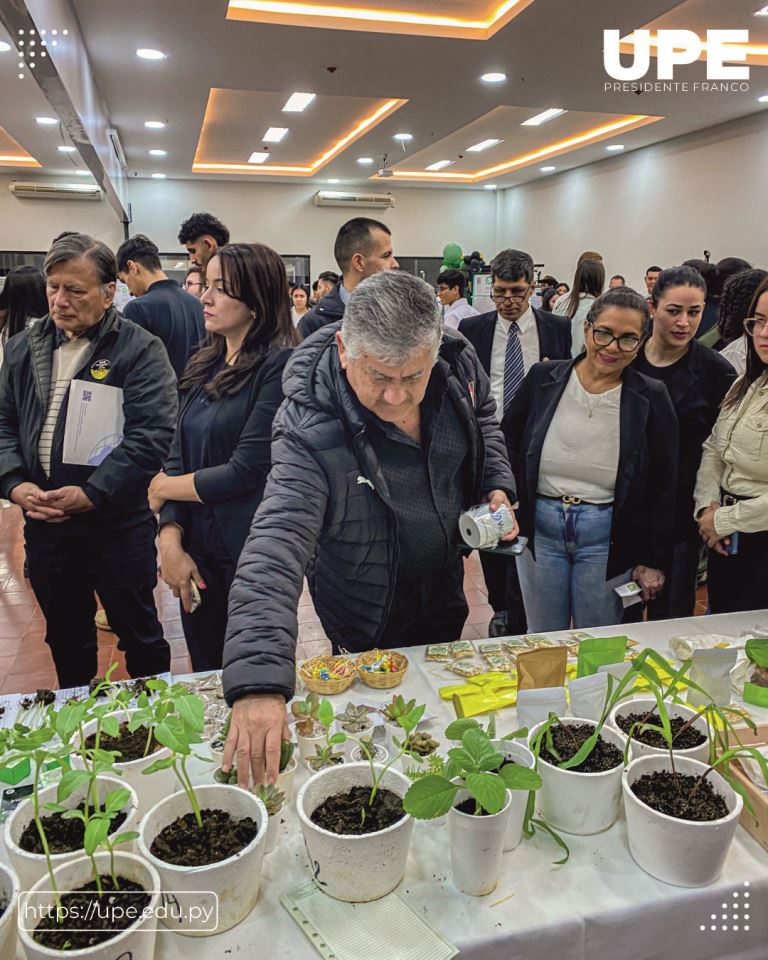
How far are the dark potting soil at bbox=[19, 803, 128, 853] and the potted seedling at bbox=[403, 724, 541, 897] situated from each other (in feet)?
1.36

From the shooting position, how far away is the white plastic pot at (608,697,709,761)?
1.09 metres

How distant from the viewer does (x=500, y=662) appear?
1586 mm

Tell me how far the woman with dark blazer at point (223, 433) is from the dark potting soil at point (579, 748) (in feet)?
3.64

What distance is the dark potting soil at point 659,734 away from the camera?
1125 mm

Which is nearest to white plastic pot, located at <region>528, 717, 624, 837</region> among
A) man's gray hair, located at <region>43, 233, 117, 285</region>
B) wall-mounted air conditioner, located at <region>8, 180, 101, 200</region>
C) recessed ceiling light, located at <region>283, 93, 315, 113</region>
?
man's gray hair, located at <region>43, 233, 117, 285</region>

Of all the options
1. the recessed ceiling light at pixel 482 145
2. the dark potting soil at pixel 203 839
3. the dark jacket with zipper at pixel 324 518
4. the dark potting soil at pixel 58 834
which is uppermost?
the recessed ceiling light at pixel 482 145

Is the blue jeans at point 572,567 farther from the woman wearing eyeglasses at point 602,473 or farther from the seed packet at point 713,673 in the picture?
the seed packet at point 713,673

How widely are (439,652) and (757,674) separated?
25.8 inches

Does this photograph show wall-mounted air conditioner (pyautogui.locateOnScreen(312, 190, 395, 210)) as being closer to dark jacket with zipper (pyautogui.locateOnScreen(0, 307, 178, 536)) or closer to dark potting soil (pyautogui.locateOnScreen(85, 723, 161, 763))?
dark jacket with zipper (pyautogui.locateOnScreen(0, 307, 178, 536))

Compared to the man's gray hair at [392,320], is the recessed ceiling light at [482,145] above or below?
above

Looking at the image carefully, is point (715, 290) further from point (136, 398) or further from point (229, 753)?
point (229, 753)

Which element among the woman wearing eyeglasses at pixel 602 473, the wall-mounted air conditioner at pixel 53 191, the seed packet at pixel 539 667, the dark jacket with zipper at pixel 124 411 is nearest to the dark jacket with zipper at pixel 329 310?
the dark jacket with zipper at pixel 124 411

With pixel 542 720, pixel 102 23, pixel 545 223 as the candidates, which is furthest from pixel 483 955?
pixel 545 223

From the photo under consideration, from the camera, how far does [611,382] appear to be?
84.6 inches
